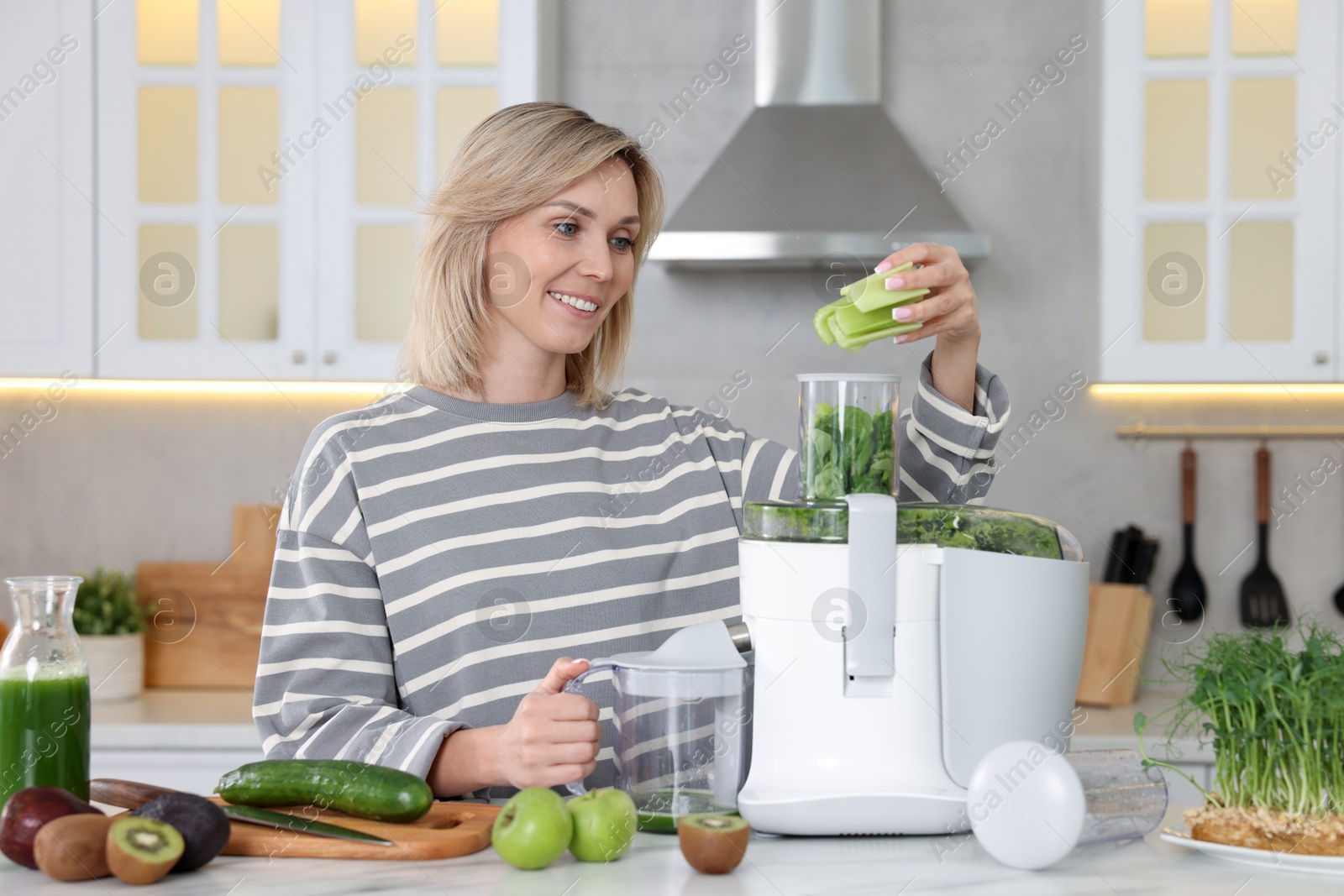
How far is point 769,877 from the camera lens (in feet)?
2.69

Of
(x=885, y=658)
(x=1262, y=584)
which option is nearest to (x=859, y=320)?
(x=885, y=658)

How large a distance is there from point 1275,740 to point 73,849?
2.72 ft

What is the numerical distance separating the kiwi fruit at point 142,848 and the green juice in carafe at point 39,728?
12 cm

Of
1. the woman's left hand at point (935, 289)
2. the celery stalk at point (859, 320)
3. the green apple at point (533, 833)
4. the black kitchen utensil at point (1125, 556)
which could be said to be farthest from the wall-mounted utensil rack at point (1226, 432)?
the green apple at point (533, 833)

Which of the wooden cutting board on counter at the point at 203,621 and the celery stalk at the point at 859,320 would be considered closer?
the celery stalk at the point at 859,320

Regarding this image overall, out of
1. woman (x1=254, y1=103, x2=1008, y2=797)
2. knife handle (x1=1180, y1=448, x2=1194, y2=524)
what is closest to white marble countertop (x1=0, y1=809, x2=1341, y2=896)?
woman (x1=254, y1=103, x2=1008, y2=797)

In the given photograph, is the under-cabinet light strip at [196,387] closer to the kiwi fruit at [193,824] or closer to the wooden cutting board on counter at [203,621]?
the wooden cutting board on counter at [203,621]

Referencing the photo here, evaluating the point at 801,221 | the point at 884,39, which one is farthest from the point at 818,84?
the point at 801,221

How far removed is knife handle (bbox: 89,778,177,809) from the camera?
92cm

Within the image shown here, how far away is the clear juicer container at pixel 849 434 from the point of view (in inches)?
38.6

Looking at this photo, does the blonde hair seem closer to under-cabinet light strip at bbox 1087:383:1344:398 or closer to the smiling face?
the smiling face

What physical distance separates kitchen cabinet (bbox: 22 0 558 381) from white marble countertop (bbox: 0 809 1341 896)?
1574 mm

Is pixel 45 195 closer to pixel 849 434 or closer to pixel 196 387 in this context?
pixel 196 387

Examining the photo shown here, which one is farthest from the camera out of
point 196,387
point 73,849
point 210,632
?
point 196,387
